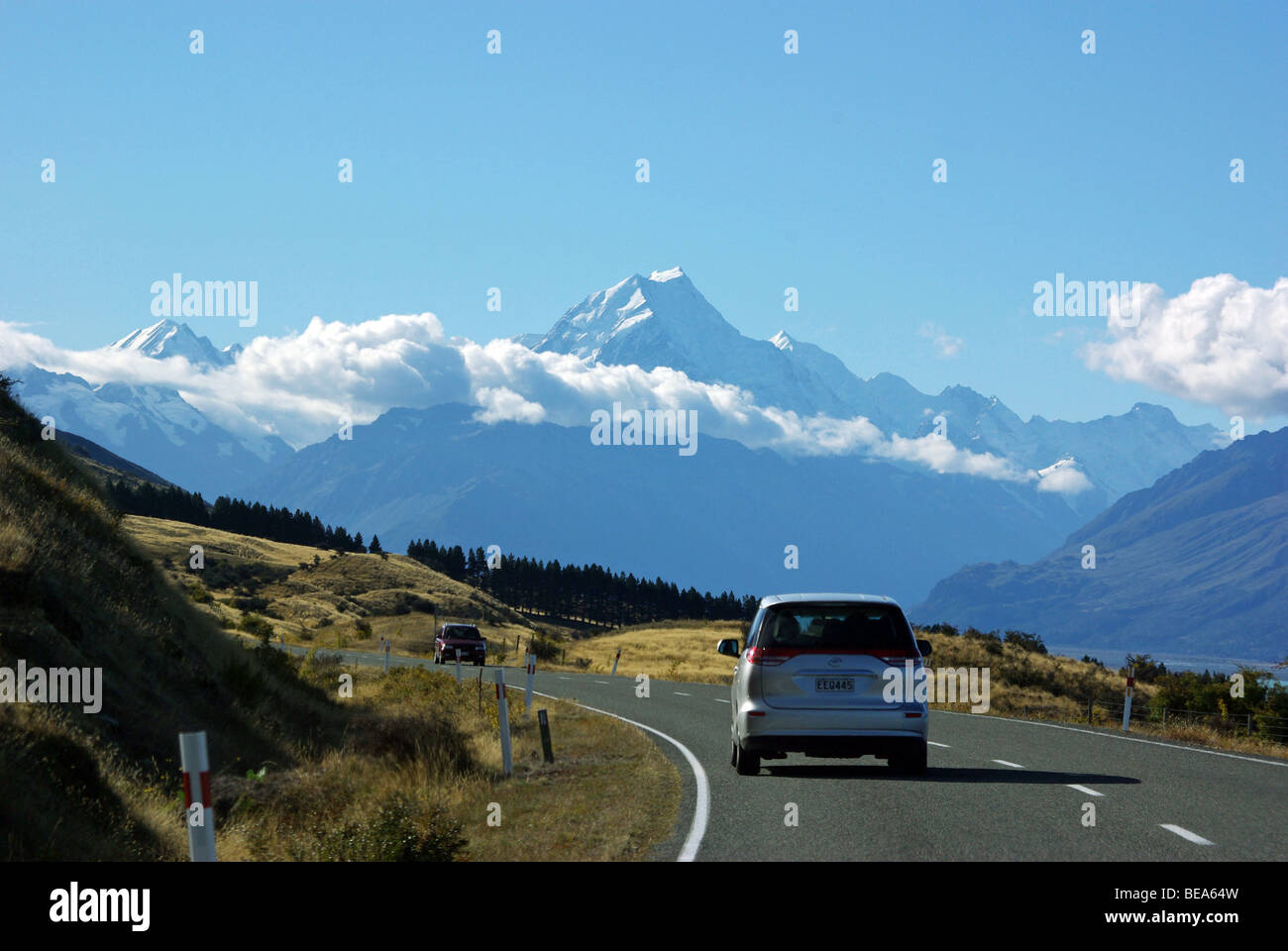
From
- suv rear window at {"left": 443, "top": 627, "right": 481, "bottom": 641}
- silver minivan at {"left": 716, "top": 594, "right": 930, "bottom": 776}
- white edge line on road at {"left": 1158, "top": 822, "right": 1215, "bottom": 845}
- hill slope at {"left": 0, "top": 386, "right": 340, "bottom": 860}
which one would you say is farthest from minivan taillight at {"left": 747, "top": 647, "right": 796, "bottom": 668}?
suv rear window at {"left": 443, "top": 627, "right": 481, "bottom": 641}

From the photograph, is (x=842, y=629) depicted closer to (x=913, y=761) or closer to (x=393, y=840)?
(x=913, y=761)

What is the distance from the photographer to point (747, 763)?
15.0m

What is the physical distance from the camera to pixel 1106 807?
12.1 m

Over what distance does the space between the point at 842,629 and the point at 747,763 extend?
210 cm

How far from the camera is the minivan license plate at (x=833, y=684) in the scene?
13.7 meters

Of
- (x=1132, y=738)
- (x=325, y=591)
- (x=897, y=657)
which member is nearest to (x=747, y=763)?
(x=897, y=657)

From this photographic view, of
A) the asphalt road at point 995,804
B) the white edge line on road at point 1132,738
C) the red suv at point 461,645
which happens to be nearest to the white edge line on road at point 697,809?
the asphalt road at point 995,804

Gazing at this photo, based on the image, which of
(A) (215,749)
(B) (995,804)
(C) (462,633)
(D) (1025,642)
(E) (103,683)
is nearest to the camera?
(B) (995,804)

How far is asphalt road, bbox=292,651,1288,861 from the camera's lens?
974 centimetres

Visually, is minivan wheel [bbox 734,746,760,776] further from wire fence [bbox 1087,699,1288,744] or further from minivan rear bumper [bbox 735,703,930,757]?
wire fence [bbox 1087,699,1288,744]

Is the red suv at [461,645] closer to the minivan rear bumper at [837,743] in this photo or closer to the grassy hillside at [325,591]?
the grassy hillside at [325,591]

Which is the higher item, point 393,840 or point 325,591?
point 325,591
